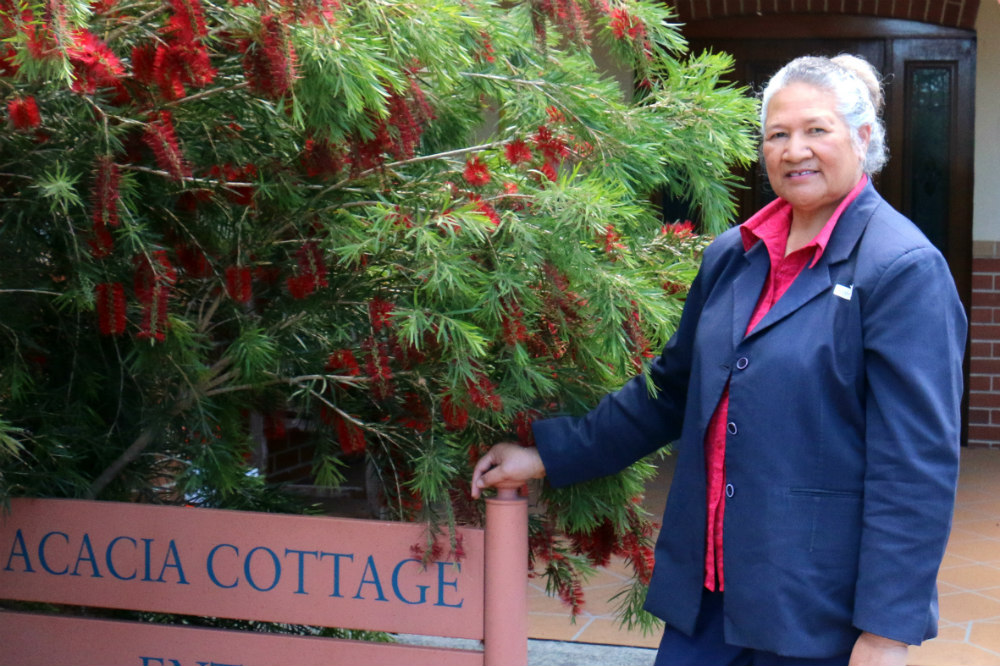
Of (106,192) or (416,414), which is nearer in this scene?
(106,192)

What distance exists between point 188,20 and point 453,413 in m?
0.79

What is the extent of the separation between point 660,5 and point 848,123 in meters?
0.53

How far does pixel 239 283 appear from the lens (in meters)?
2.00

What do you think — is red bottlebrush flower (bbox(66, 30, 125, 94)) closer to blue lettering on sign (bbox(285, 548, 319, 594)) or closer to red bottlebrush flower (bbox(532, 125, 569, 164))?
red bottlebrush flower (bbox(532, 125, 569, 164))

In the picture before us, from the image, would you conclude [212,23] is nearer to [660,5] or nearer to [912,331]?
[660,5]

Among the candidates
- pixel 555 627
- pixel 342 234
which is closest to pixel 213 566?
pixel 342 234

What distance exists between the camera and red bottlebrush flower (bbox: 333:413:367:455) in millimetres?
2100

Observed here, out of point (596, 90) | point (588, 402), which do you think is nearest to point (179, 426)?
point (588, 402)

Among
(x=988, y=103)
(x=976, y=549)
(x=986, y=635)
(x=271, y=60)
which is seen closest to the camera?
(x=271, y=60)

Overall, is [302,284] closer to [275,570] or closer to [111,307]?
[111,307]

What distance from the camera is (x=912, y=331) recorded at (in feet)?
5.65

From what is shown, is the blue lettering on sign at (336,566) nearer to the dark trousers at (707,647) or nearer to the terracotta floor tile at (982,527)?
the dark trousers at (707,647)

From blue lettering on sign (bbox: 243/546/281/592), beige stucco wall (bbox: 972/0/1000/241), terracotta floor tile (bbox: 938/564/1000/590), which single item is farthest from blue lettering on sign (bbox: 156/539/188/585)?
Answer: beige stucco wall (bbox: 972/0/1000/241)

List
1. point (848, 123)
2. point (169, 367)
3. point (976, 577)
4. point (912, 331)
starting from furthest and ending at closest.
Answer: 1. point (976, 577)
2. point (169, 367)
3. point (848, 123)
4. point (912, 331)
